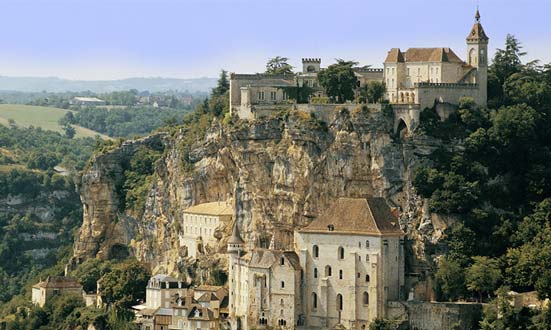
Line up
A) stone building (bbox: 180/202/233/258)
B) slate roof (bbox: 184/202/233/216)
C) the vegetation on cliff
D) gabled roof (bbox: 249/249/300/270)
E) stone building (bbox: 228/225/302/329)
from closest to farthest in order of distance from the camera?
stone building (bbox: 228/225/302/329) → gabled roof (bbox: 249/249/300/270) → stone building (bbox: 180/202/233/258) → slate roof (bbox: 184/202/233/216) → the vegetation on cliff

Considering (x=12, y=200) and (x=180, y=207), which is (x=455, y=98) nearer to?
(x=180, y=207)

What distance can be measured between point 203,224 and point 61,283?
670 inches

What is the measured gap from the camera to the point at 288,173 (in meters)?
93.4

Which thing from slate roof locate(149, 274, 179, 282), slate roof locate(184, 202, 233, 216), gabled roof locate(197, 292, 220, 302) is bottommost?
gabled roof locate(197, 292, 220, 302)

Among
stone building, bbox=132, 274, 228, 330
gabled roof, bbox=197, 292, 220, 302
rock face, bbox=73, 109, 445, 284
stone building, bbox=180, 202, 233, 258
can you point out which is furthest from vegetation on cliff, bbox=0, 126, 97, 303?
gabled roof, bbox=197, 292, 220, 302

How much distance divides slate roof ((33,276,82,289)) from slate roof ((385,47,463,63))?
1185 inches

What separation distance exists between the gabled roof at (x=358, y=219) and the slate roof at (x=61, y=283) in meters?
27.7

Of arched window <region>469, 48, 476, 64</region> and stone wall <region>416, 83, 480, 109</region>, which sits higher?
arched window <region>469, 48, 476, 64</region>

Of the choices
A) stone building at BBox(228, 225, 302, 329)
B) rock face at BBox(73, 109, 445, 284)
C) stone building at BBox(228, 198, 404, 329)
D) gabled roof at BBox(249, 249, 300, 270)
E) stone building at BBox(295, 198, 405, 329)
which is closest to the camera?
stone building at BBox(295, 198, 405, 329)

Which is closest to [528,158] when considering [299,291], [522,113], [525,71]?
[522,113]

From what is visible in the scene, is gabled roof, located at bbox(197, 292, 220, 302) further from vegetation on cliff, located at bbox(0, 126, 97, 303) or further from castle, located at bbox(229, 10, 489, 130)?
vegetation on cliff, located at bbox(0, 126, 97, 303)

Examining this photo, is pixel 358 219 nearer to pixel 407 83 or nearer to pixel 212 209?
pixel 407 83

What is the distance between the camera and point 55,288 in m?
111

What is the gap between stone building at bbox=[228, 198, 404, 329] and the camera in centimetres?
8644
